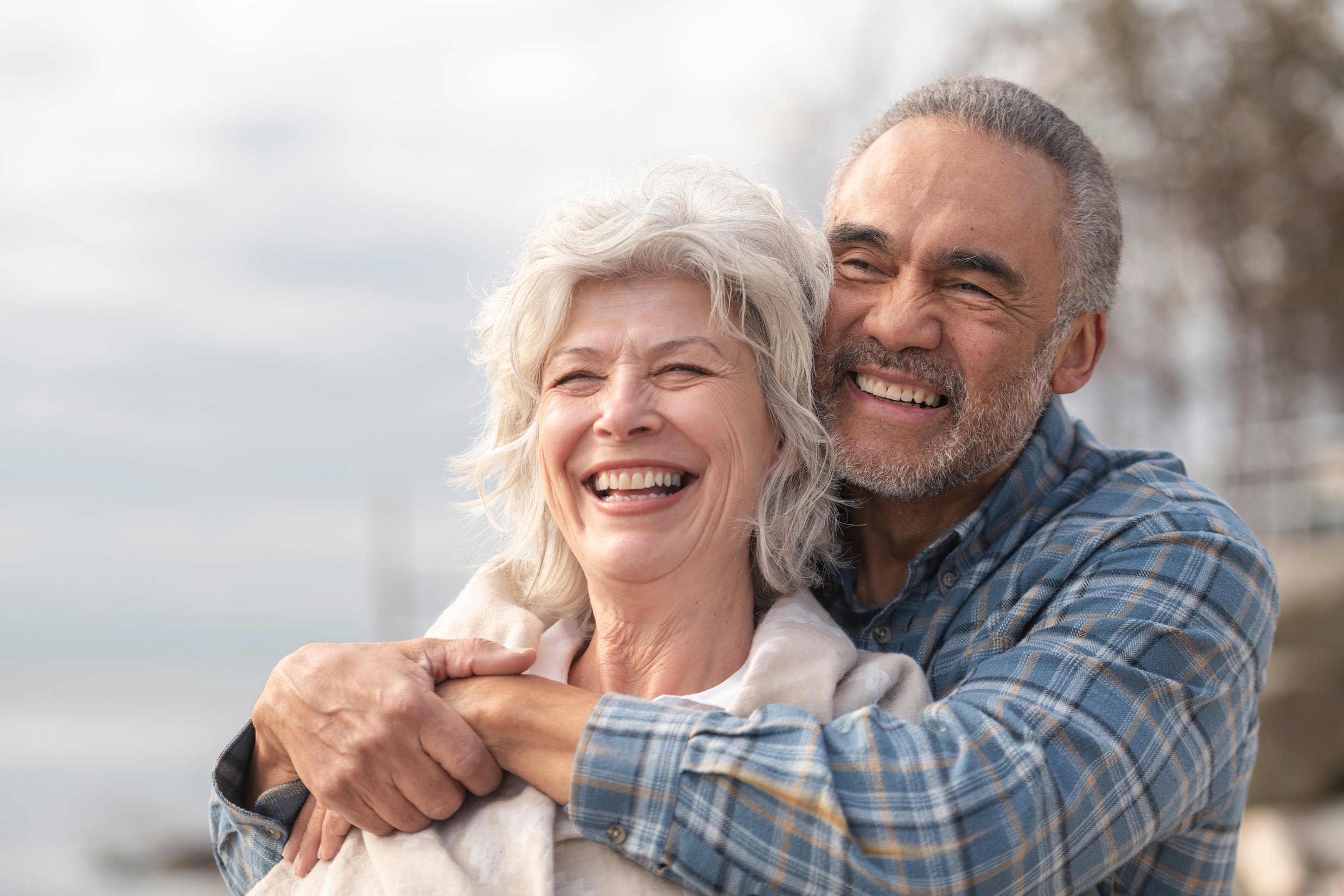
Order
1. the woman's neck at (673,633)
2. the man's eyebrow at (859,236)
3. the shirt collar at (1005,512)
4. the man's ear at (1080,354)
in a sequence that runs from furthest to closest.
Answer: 1. the man's ear at (1080,354)
2. the man's eyebrow at (859,236)
3. the shirt collar at (1005,512)
4. the woman's neck at (673,633)

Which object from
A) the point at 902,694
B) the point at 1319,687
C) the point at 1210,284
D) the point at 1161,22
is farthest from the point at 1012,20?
the point at 902,694

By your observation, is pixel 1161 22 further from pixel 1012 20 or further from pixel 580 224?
pixel 580 224

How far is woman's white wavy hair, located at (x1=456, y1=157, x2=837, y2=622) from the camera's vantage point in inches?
86.8

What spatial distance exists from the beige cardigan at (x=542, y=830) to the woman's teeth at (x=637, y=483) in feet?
1.05

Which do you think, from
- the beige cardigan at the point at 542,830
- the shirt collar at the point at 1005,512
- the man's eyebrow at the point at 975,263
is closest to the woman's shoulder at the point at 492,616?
the beige cardigan at the point at 542,830

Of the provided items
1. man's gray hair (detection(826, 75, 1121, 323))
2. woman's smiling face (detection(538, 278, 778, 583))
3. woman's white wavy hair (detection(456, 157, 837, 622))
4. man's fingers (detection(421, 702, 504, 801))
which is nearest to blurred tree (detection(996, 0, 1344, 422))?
man's gray hair (detection(826, 75, 1121, 323))

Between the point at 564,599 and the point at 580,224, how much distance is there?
0.81m

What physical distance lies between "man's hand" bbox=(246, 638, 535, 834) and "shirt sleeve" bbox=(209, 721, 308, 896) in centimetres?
Result: 14

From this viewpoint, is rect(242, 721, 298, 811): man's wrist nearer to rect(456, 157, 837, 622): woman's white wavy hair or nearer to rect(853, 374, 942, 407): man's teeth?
rect(456, 157, 837, 622): woman's white wavy hair

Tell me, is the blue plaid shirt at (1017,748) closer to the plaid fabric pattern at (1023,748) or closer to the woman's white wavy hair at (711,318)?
the plaid fabric pattern at (1023,748)

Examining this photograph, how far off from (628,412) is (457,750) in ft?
2.19

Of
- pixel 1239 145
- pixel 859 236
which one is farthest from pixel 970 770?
pixel 1239 145

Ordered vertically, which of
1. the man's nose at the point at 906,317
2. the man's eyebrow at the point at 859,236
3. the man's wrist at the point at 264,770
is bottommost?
the man's wrist at the point at 264,770

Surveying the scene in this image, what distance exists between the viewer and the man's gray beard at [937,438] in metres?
2.53
